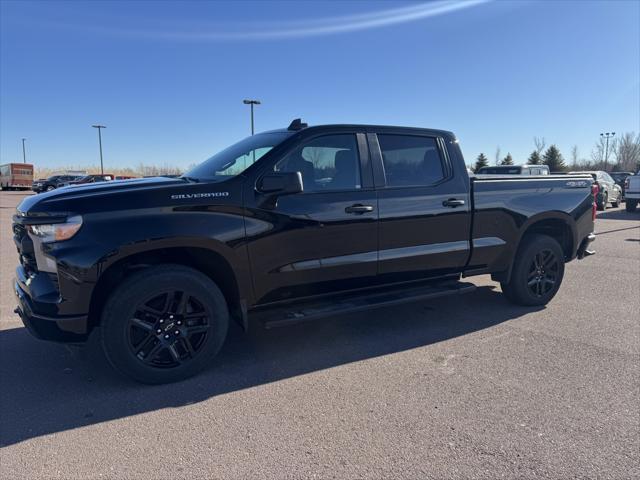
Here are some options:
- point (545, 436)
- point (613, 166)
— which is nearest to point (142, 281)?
point (545, 436)

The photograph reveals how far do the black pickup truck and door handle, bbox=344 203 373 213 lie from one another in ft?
0.06

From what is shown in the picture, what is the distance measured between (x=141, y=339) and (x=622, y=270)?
745 cm

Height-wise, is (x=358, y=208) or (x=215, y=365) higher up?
(x=358, y=208)

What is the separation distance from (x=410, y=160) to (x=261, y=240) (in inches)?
72.6

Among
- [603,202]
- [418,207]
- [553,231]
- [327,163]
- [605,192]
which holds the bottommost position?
[603,202]

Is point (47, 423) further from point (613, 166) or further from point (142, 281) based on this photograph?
point (613, 166)

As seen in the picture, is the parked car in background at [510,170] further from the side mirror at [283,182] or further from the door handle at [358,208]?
the side mirror at [283,182]

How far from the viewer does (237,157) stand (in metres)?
4.33

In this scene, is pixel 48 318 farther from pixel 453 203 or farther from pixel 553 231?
pixel 553 231

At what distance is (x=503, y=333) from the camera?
4.66m

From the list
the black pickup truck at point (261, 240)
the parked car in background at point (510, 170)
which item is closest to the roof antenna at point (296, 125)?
the black pickup truck at point (261, 240)

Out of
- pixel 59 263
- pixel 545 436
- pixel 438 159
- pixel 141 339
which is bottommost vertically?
pixel 545 436

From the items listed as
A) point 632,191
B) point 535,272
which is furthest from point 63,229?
point 632,191

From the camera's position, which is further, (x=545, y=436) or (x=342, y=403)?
(x=342, y=403)
